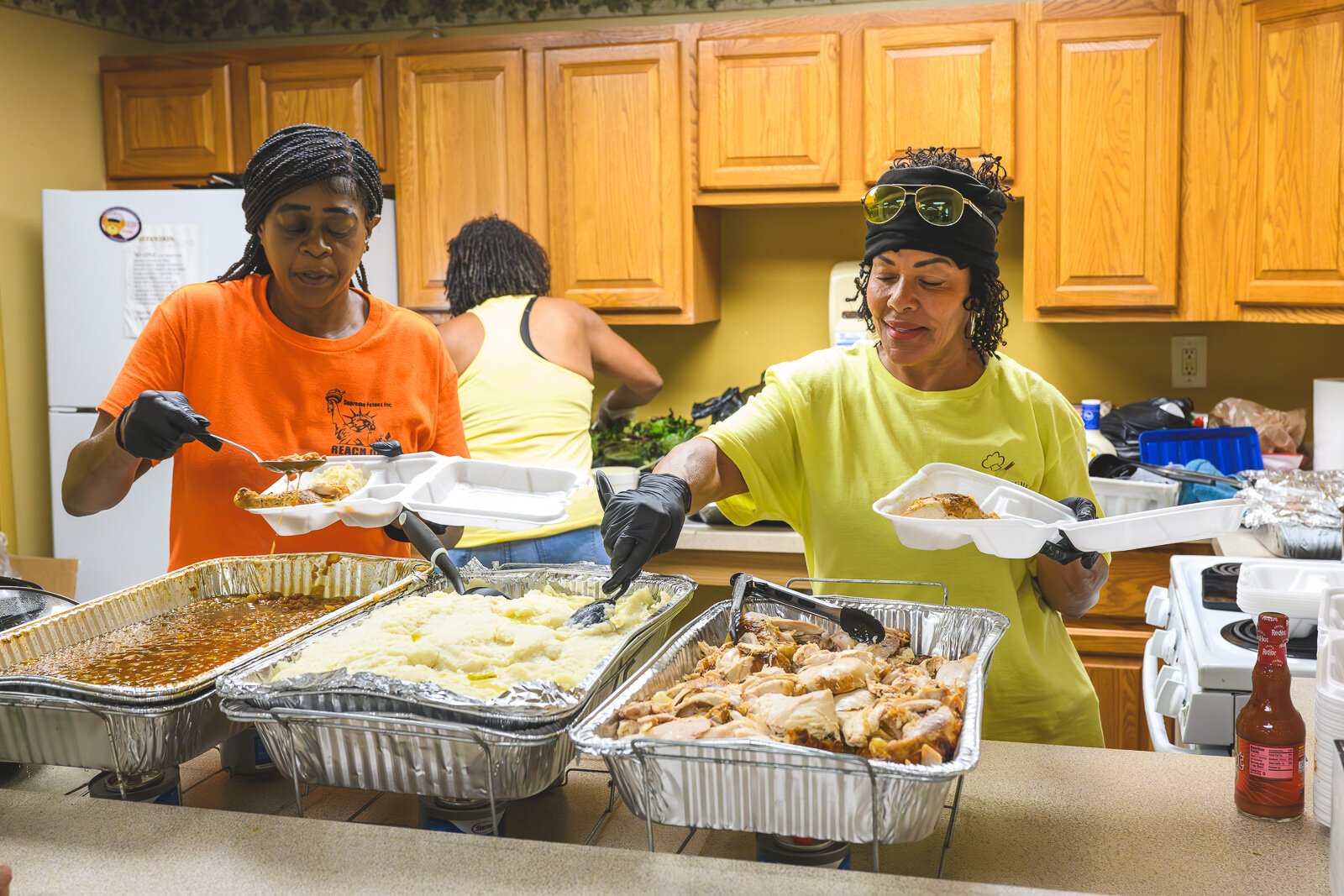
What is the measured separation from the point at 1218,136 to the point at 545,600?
2610 millimetres

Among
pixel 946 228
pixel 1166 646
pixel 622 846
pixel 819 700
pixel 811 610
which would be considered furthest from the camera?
pixel 1166 646

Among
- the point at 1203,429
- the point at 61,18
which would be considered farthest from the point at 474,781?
the point at 61,18

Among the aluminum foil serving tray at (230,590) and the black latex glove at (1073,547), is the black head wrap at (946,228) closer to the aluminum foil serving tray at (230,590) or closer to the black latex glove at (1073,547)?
the black latex glove at (1073,547)

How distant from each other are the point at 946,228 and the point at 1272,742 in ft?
2.56

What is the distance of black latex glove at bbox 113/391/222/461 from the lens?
60.8 inches

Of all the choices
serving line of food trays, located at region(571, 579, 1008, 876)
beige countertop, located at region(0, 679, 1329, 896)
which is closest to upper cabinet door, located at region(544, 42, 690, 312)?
beige countertop, located at region(0, 679, 1329, 896)

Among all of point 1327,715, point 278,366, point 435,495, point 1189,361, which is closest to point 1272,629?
point 1327,715

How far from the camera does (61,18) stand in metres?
3.92

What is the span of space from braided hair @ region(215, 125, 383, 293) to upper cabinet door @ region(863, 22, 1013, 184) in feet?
6.25

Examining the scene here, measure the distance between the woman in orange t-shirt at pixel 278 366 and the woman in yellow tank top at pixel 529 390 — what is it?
931mm

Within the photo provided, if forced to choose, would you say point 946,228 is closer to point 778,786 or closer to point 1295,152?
point 778,786

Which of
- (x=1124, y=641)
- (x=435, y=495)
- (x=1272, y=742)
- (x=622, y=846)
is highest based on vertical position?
(x=435, y=495)

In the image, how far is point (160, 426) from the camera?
1.55 meters

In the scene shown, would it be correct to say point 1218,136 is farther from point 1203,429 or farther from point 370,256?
point 370,256
